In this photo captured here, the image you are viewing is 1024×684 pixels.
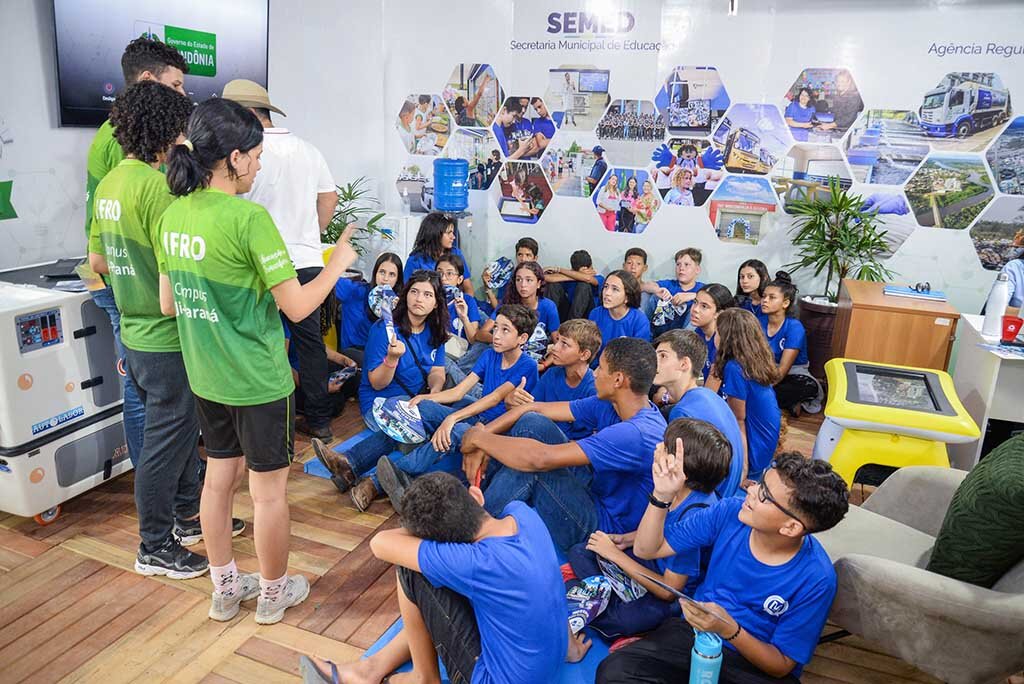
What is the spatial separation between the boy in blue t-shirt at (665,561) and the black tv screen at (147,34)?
10.8 ft

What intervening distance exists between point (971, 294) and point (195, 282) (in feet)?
16.4

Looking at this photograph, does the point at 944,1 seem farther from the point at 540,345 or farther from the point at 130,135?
the point at 130,135

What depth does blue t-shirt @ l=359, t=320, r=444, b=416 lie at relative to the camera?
360cm

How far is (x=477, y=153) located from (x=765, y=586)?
4.71m

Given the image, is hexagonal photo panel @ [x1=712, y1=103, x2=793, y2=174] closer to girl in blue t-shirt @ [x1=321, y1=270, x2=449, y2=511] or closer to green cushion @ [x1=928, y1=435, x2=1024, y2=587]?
girl in blue t-shirt @ [x1=321, y1=270, x2=449, y2=511]

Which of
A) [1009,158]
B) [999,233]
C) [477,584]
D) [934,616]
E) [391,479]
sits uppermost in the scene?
[1009,158]

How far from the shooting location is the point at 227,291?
2.22 meters

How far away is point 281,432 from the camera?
2.40 metres

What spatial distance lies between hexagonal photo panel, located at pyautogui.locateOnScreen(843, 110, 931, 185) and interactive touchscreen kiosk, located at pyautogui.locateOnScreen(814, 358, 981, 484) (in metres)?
2.31

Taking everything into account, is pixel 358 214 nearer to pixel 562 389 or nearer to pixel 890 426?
pixel 562 389

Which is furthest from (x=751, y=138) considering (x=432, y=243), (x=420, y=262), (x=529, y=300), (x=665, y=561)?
(x=665, y=561)

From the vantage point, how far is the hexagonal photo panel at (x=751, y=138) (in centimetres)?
528

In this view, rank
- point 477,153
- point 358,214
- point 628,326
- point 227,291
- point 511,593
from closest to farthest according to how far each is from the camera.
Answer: point 511,593
point 227,291
point 628,326
point 477,153
point 358,214

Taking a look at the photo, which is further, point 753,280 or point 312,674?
point 753,280
